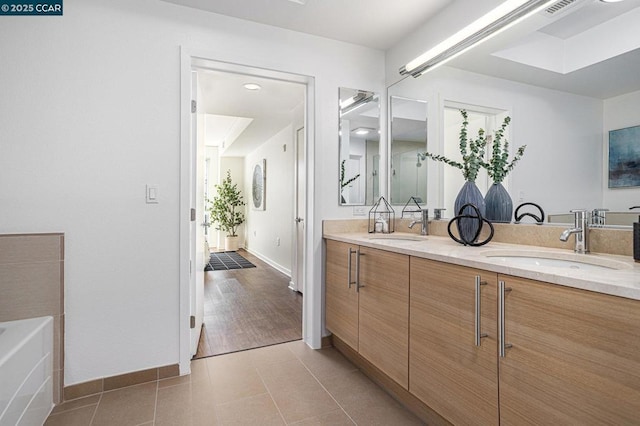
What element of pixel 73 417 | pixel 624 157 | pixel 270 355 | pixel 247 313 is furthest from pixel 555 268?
pixel 247 313

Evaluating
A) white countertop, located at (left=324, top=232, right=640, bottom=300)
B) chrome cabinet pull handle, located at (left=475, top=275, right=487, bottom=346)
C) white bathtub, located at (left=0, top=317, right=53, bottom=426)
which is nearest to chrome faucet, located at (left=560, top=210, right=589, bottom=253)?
white countertop, located at (left=324, top=232, right=640, bottom=300)

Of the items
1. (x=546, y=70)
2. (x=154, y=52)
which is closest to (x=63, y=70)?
(x=154, y=52)

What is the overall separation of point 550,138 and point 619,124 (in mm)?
283

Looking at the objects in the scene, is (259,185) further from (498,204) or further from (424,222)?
(498,204)

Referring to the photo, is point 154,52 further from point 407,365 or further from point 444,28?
point 407,365

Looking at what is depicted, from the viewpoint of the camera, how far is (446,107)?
231cm

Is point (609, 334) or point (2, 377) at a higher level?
point (609, 334)

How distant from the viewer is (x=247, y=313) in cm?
331

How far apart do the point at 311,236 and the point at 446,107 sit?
1.31 meters

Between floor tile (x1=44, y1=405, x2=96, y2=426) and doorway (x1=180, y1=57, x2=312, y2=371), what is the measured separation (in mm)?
511

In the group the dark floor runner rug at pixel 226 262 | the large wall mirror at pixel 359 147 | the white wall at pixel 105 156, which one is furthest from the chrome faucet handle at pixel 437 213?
the dark floor runner rug at pixel 226 262

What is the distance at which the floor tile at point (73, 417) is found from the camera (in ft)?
5.42

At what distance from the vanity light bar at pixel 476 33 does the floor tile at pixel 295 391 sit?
2.20m

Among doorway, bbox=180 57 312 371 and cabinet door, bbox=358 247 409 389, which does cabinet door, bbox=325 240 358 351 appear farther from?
doorway, bbox=180 57 312 371
